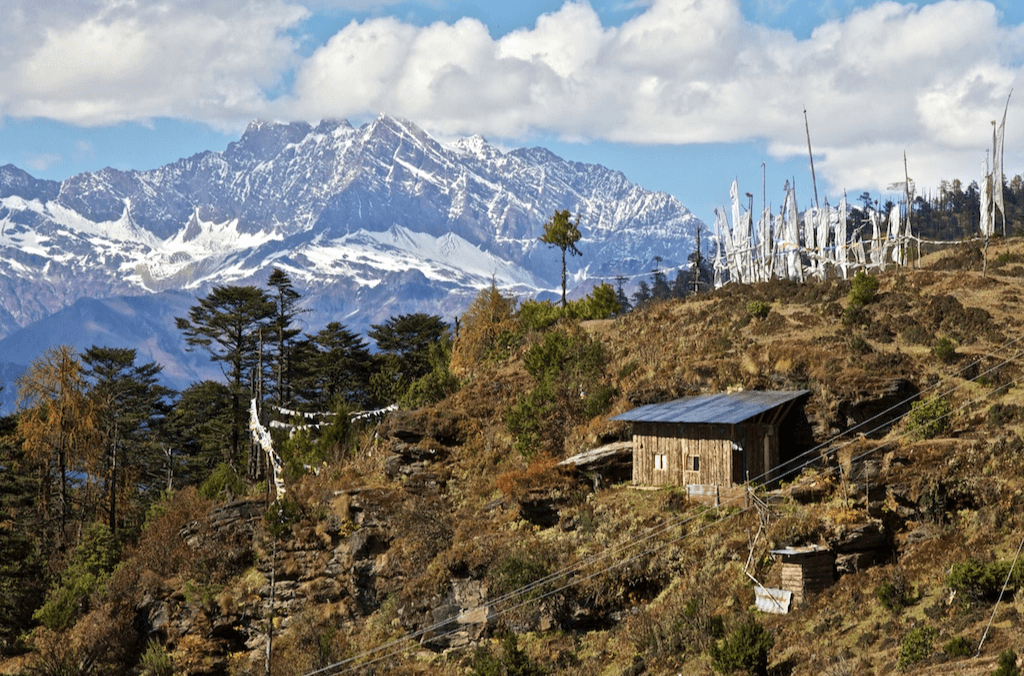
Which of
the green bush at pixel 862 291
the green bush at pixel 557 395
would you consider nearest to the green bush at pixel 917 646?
the green bush at pixel 557 395

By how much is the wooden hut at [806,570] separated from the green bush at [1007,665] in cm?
991

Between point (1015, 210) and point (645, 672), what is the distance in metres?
178

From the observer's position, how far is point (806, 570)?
38500mm

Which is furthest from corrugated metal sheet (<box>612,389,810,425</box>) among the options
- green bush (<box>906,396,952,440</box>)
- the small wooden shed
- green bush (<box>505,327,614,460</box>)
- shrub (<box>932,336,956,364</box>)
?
shrub (<box>932,336,956,364</box>)

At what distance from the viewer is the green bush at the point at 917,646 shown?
3159 centimetres

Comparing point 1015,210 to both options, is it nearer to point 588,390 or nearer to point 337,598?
point 588,390

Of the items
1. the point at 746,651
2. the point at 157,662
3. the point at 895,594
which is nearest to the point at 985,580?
the point at 895,594

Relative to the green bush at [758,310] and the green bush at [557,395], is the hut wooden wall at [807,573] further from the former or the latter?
the green bush at [758,310]

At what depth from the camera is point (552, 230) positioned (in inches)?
3509

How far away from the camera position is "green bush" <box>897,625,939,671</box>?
31594 millimetres

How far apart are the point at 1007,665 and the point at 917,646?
161 inches

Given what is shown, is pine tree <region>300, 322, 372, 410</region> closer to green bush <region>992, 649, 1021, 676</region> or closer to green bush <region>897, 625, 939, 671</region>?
green bush <region>897, 625, 939, 671</region>

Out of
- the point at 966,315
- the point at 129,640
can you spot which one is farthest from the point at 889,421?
the point at 129,640

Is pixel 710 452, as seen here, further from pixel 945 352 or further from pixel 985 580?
pixel 985 580
